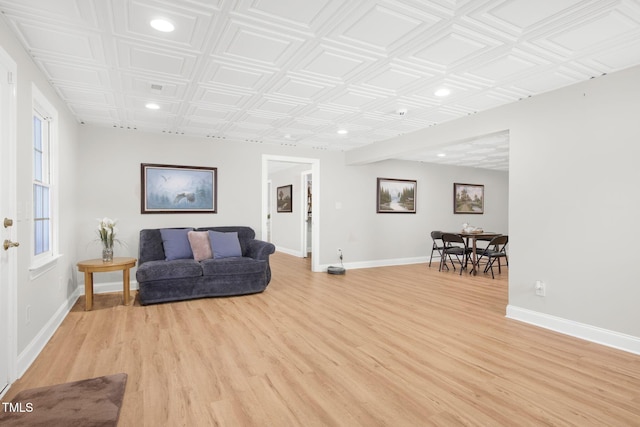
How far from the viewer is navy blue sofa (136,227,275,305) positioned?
4.34 meters

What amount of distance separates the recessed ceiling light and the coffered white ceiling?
5 centimetres

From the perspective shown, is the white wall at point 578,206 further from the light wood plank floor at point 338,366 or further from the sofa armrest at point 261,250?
the sofa armrest at point 261,250

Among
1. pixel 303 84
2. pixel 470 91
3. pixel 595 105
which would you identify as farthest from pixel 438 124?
pixel 303 84

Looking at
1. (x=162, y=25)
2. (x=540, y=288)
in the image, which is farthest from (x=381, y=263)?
(x=162, y=25)

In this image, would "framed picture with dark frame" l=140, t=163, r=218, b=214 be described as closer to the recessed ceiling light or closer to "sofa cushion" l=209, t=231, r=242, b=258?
"sofa cushion" l=209, t=231, r=242, b=258

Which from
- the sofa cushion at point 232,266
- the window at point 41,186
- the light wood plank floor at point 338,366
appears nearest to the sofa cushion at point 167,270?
the sofa cushion at point 232,266

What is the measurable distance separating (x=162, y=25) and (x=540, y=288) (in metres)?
4.15

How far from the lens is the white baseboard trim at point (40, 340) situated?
8.11ft

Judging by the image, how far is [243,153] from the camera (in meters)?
6.03

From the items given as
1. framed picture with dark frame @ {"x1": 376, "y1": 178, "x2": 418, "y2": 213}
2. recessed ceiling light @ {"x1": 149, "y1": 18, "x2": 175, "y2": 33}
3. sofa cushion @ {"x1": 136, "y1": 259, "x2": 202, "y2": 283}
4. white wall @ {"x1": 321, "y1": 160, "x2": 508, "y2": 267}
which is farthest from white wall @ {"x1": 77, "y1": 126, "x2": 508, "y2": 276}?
recessed ceiling light @ {"x1": 149, "y1": 18, "x2": 175, "y2": 33}

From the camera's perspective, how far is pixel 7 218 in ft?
7.28

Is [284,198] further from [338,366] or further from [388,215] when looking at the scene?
[338,366]

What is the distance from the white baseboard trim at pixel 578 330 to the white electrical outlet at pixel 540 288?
209 mm

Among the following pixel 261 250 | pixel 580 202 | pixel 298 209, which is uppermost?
pixel 580 202
